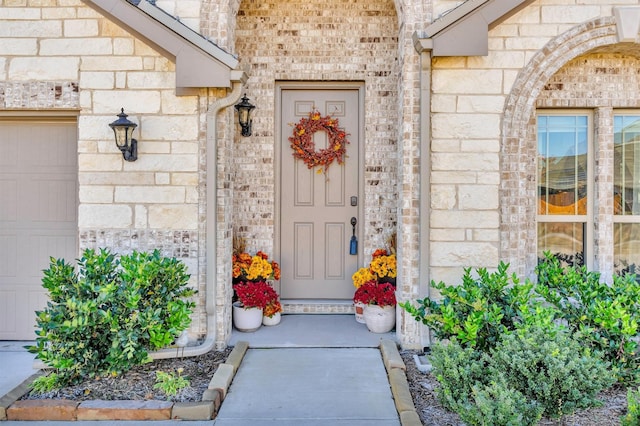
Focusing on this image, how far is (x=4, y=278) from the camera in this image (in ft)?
15.4

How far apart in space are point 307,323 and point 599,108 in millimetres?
3706

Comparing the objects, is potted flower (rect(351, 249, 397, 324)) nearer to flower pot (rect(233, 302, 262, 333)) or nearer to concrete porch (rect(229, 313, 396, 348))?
concrete porch (rect(229, 313, 396, 348))

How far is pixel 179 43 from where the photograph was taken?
13.4 feet

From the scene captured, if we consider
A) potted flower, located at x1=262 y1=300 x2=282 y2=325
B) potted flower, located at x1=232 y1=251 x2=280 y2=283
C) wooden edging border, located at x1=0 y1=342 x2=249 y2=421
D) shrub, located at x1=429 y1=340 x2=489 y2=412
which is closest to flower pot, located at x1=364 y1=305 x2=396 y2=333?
potted flower, located at x1=262 y1=300 x2=282 y2=325

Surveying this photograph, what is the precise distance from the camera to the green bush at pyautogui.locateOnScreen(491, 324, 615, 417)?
103 inches

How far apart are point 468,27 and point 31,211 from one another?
4.39 meters

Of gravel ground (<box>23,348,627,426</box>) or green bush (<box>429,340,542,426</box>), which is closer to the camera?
green bush (<box>429,340,542,426</box>)

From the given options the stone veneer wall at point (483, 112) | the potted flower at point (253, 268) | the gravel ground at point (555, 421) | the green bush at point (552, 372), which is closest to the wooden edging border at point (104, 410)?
the gravel ground at point (555, 421)

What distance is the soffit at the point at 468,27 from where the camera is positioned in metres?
4.07

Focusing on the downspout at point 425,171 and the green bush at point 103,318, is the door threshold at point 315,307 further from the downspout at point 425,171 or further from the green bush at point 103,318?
the green bush at point 103,318

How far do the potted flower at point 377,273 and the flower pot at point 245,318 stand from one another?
106 cm

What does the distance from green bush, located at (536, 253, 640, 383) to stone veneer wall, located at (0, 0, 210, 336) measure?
120 inches

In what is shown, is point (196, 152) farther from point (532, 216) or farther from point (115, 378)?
point (532, 216)

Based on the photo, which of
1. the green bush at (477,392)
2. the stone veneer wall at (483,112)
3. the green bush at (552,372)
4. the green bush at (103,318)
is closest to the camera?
the green bush at (477,392)
